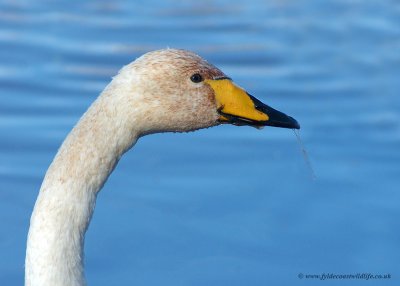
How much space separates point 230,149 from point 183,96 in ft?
13.8

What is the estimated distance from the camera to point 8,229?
324 inches

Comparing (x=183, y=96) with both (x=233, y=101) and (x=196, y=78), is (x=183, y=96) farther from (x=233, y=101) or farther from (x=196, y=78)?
(x=233, y=101)

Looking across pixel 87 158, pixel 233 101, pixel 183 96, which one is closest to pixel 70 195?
pixel 87 158

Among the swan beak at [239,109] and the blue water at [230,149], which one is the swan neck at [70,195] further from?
the blue water at [230,149]

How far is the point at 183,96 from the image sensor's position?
5.16 meters

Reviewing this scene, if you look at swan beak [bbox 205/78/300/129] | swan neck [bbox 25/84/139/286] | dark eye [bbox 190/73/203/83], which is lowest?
swan neck [bbox 25/84/139/286]

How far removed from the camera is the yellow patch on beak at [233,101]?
5301 mm

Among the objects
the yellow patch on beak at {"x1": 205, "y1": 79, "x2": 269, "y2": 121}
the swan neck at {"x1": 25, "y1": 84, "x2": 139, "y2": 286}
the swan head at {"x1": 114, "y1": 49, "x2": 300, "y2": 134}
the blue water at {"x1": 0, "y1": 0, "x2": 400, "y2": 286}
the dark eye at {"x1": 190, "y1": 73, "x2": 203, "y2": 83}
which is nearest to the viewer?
the swan neck at {"x1": 25, "y1": 84, "x2": 139, "y2": 286}

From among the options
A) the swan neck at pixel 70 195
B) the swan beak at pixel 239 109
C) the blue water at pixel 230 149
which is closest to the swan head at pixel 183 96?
the swan beak at pixel 239 109

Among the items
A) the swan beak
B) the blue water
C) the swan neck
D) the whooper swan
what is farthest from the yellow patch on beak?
the blue water

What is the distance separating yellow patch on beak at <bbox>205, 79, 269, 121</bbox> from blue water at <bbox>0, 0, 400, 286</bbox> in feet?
8.28

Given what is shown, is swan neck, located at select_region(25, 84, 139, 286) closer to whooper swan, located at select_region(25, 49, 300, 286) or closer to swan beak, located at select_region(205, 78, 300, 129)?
whooper swan, located at select_region(25, 49, 300, 286)

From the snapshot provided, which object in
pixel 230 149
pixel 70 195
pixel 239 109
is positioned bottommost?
pixel 70 195

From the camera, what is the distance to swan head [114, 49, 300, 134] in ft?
16.3
